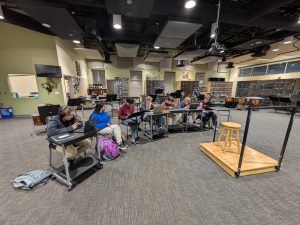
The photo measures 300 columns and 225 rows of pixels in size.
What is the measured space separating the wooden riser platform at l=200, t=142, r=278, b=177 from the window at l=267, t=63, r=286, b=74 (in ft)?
34.0

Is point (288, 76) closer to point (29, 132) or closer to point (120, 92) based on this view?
point (120, 92)

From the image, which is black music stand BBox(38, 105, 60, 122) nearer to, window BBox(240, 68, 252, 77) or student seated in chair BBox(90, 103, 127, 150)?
student seated in chair BBox(90, 103, 127, 150)

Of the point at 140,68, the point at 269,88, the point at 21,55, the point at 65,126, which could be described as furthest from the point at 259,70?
the point at 21,55

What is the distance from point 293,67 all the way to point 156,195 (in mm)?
12435

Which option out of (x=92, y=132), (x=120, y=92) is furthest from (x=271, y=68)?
(x=92, y=132)

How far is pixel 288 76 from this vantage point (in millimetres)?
9133

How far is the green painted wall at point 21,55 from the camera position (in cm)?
580

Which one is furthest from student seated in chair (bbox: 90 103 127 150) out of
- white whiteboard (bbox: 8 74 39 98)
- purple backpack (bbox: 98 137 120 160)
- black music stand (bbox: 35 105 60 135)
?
white whiteboard (bbox: 8 74 39 98)

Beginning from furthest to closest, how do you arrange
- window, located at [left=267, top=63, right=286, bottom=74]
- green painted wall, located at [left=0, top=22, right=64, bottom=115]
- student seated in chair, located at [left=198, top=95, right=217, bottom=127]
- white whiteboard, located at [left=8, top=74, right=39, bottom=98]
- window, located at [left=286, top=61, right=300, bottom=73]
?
window, located at [left=267, top=63, right=286, bottom=74] < window, located at [left=286, top=61, right=300, bottom=73] < white whiteboard, located at [left=8, top=74, right=39, bottom=98] < green painted wall, located at [left=0, top=22, right=64, bottom=115] < student seated in chair, located at [left=198, top=95, right=217, bottom=127]

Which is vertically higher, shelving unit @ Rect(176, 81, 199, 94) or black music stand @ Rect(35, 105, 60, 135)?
shelving unit @ Rect(176, 81, 199, 94)

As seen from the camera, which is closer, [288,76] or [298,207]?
[298,207]

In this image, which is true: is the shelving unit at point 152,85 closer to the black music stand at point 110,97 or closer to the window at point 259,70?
the black music stand at point 110,97

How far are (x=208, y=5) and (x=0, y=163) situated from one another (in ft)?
19.7

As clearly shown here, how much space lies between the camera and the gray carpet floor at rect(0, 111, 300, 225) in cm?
162
